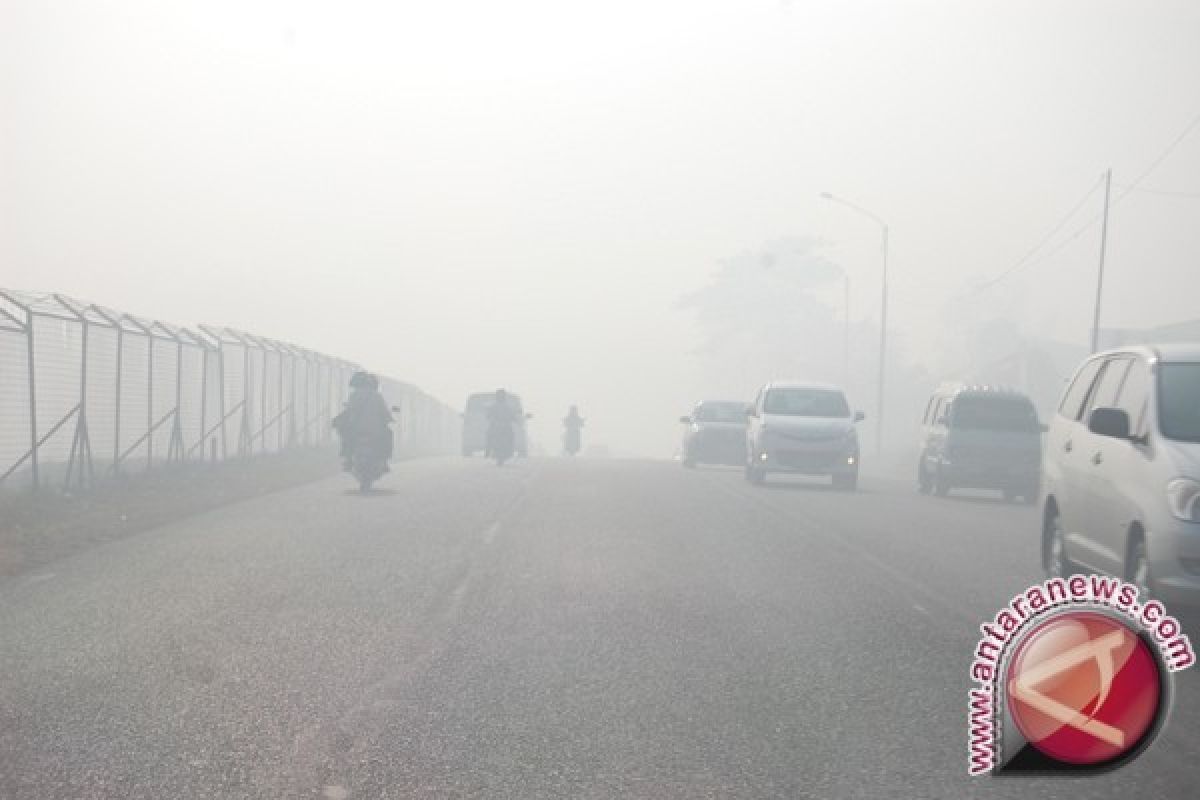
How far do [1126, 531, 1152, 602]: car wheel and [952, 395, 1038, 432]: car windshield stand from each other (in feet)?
61.7

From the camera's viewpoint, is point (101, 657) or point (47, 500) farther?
point (47, 500)

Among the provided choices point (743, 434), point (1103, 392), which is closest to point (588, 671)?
point (1103, 392)

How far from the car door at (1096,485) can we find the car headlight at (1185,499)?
0.87 metres

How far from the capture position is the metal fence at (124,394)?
68.8 ft

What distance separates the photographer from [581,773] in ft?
20.6

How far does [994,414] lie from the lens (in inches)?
1129

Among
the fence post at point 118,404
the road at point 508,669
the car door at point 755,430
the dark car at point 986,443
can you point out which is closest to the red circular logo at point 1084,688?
the road at point 508,669

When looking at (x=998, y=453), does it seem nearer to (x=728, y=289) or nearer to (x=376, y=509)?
(x=376, y=509)

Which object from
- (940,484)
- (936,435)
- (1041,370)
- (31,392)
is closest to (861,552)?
(31,392)

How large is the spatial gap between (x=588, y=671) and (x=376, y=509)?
12.7m

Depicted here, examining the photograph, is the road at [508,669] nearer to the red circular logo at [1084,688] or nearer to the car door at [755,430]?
the red circular logo at [1084,688]

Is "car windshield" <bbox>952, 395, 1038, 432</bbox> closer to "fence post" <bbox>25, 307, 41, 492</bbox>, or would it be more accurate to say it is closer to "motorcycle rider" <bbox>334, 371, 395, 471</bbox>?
"motorcycle rider" <bbox>334, 371, 395, 471</bbox>

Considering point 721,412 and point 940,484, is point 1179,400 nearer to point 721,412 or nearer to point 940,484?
point 940,484

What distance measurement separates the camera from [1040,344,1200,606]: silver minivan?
918 cm
